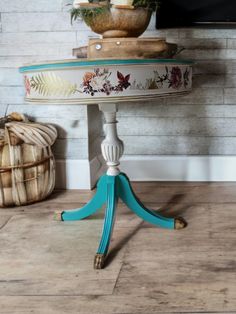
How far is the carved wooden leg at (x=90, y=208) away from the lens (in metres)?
1.43

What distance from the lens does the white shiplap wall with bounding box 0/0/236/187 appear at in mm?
1825

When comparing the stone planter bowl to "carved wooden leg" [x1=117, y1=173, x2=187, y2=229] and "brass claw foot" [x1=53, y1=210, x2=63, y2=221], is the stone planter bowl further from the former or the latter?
"brass claw foot" [x1=53, y1=210, x2=63, y2=221]

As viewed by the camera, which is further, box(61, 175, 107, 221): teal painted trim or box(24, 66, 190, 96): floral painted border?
box(61, 175, 107, 221): teal painted trim

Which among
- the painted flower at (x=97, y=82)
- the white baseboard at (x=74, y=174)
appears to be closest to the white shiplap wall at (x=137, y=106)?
the white baseboard at (x=74, y=174)

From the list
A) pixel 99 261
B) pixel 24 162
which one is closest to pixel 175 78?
pixel 99 261

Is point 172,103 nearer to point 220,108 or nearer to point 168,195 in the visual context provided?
point 220,108

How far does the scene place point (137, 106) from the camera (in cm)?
198

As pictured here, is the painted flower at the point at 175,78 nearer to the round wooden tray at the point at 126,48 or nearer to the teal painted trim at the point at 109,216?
the round wooden tray at the point at 126,48

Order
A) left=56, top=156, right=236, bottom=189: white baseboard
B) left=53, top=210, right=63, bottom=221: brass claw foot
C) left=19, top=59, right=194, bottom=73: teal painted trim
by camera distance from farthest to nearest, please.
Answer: left=56, top=156, right=236, bottom=189: white baseboard < left=53, top=210, right=63, bottom=221: brass claw foot < left=19, top=59, right=194, bottom=73: teal painted trim

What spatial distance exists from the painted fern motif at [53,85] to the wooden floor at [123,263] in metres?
0.48

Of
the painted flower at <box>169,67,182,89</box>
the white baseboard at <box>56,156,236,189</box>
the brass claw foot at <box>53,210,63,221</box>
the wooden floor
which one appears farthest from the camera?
the white baseboard at <box>56,156,236,189</box>

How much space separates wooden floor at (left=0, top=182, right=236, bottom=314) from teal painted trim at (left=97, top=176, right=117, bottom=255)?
0.13 ft

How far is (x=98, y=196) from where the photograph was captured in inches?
57.0

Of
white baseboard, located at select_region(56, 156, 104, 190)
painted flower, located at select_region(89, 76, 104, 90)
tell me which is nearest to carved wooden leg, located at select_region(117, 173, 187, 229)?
painted flower, located at select_region(89, 76, 104, 90)
